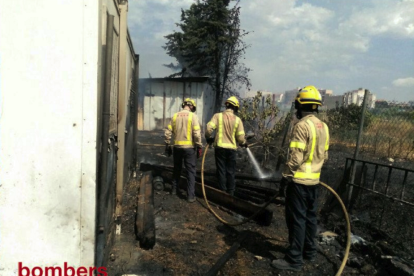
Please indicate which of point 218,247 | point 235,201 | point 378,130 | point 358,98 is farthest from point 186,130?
point 358,98

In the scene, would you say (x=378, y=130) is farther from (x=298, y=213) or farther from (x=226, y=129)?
(x=298, y=213)

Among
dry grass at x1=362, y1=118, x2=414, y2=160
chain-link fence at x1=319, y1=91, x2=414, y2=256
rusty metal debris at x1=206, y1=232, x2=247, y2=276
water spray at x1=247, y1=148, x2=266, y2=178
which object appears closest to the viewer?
rusty metal debris at x1=206, y1=232, x2=247, y2=276

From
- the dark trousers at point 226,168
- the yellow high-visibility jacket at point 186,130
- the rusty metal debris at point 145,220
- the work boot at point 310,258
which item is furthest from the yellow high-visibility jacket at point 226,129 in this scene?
the work boot at point 310,258

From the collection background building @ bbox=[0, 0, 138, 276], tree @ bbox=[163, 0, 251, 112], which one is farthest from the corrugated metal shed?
background building @ bbox=[0, 0, 138, 276]

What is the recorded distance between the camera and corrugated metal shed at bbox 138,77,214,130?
59.8 ft

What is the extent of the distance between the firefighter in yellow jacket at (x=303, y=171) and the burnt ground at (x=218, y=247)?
300mm

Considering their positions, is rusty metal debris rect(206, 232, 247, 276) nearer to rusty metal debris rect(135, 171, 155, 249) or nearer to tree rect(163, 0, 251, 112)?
rusty metal debris rect(135, 171, 155, 249)

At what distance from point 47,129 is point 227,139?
13.2ft

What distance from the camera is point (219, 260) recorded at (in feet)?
11.3

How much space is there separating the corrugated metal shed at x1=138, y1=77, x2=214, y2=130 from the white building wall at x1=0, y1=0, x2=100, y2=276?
52.1 ft

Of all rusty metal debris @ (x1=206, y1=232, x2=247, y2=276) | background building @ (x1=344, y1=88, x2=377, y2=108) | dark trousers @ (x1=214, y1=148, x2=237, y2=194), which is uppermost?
background building @ (x1=344, y1=88, x2=377, y2=108)

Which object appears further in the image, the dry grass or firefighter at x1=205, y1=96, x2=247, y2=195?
the dry grass

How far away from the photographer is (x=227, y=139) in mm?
5883

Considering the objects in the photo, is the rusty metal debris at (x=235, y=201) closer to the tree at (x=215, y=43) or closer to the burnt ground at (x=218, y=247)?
the burnt ground at (x=218, y=247)
